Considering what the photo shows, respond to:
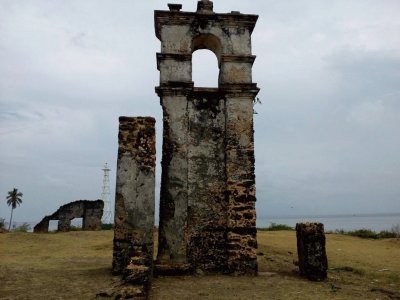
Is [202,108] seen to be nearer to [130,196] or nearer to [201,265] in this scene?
[130,196]

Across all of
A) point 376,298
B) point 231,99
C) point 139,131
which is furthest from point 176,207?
point 376,298

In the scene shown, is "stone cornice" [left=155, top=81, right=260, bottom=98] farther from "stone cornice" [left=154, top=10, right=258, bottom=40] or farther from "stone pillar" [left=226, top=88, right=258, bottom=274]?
"stone cornice" [left=154, top=10, right=258, bottom=40]

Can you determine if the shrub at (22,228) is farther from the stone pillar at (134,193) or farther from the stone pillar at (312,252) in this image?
the stone pillar at (312,252)

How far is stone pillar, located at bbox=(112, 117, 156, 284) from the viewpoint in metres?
5.76

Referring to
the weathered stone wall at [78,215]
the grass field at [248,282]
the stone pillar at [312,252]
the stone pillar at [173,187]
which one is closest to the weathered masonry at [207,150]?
the stone pillar at [173,187]

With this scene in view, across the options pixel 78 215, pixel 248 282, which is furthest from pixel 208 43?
pixel 78 215

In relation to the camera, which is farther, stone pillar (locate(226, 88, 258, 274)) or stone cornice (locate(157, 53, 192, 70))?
stone cornice (locate(157, 53, 192, 70))

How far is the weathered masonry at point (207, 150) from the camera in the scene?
22.7 ft

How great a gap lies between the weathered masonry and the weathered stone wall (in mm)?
12047

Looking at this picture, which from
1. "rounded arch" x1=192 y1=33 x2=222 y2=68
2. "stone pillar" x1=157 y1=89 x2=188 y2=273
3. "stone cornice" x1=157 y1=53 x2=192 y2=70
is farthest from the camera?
"rounded arch" x1=192 y1=33 x2=222 y2=68

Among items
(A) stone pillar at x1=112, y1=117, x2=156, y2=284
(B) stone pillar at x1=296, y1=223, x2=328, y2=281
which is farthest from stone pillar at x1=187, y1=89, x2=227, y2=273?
(B) stone pillar at x1=296, y1=223, x2=328, y2=281

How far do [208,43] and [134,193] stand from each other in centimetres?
391

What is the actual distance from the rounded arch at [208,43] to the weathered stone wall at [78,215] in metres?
12.0

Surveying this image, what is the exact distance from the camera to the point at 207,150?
288 inches
